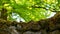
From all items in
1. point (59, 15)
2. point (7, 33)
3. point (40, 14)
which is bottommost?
point (40, 14)

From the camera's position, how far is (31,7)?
3.89 metres

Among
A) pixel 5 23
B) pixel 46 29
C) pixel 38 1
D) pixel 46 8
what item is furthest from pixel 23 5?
pixel 46 29

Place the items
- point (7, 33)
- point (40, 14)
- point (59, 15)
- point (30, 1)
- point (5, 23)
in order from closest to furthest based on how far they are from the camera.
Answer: point (59, 15)
point (7, 33)
point (5, 23)
point (30, 1)
point (40, 14)

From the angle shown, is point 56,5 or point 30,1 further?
point 56,5

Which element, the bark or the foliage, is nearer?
the foliage

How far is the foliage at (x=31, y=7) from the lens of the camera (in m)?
3.55

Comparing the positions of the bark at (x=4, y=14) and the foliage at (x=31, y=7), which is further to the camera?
the bark at (x=4, y=14)

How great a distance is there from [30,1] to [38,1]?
11.4 inches

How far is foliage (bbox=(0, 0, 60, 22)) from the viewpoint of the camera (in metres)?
3.55

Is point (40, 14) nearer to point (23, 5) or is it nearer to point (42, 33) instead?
point (23, 5)

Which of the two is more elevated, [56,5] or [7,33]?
[7,33]

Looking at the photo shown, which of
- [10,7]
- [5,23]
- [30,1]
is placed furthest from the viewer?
[30,1]

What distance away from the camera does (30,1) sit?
12.2 ft

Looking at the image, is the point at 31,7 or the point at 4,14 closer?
the point at 4,14
